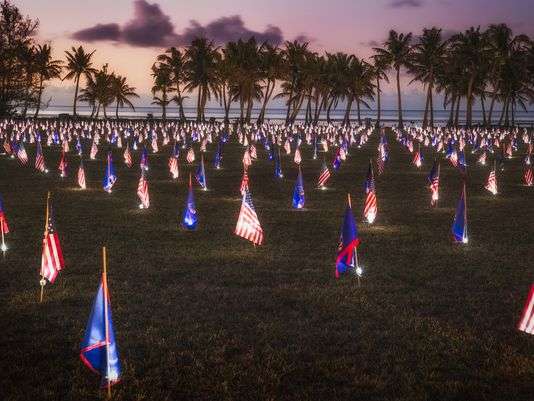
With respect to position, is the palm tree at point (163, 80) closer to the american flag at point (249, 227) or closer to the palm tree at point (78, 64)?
the palm tree at point (78, 64)

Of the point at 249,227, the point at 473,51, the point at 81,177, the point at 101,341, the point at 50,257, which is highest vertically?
the point at 473,51

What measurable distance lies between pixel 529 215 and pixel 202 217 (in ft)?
33.7

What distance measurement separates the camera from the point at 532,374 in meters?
7.96

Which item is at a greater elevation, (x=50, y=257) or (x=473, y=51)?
(x=473, y=51)

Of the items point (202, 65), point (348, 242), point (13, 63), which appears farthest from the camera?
point (202, 65)

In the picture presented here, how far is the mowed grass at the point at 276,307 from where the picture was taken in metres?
7.69

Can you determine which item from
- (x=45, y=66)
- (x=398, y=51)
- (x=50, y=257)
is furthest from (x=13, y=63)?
(x=50, y=257)

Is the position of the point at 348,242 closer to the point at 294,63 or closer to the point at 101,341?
the point at 101,341

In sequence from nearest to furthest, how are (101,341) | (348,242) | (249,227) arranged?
(101,341) → (348,242) → (249,227)

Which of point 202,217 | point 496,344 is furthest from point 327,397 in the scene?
point 202,217

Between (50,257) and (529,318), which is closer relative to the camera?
(529,318)

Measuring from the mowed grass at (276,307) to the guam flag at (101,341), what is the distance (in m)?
0.46

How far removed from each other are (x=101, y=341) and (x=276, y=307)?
13.3ft

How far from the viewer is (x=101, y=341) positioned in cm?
702
